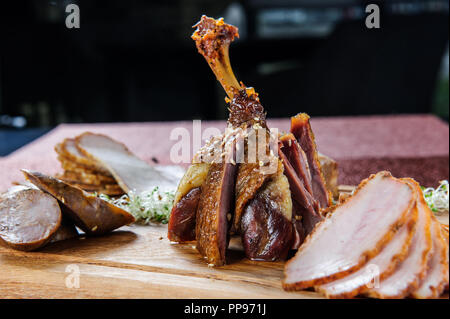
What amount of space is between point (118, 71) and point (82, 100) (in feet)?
2.81

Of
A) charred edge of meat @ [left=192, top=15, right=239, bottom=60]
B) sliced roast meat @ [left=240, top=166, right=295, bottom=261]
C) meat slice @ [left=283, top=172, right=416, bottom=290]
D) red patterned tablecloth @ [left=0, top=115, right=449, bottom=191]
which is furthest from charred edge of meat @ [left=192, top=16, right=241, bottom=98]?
red patterned tablecloth @ [left=0, top=115, right=449, bottom=191]

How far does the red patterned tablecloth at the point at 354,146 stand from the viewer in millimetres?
3266

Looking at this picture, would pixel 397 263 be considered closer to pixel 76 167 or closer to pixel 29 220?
pixel 29 220

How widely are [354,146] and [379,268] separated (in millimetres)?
2520

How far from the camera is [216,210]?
1842 millimetres

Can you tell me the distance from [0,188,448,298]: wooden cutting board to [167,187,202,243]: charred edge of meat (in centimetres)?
4

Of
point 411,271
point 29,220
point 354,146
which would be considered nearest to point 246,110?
point 411,271

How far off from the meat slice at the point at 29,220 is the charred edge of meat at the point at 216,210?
579 millimetres

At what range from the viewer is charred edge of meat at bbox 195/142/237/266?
1.83m

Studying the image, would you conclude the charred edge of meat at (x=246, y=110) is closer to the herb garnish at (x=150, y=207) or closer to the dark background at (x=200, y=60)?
the herb garnish at (x=150, y=207)

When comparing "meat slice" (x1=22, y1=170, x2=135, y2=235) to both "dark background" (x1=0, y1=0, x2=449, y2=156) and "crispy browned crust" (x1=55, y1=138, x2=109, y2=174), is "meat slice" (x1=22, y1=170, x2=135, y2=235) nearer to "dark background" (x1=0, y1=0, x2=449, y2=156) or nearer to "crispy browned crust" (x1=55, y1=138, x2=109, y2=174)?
"crispy browned crust" (x1=55, y1=138, x2=109, y2=174)

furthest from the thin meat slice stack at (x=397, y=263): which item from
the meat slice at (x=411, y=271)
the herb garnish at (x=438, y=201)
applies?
the herb garnish at (x=438, y=201)
